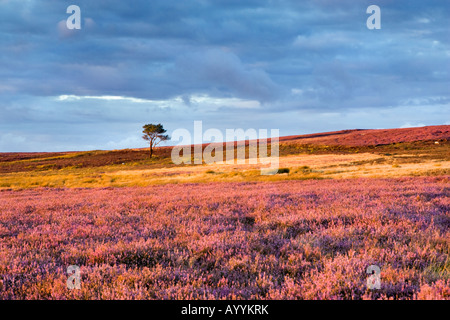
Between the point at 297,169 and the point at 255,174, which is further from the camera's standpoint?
the point at 297,169

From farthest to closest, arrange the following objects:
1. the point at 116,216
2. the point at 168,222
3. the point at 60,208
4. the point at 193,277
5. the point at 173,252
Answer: the point at 60,208
the point at 116,216
the point at 168,222
the point at 173,252
the point at 193,277

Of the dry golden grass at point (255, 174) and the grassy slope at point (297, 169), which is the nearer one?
the dry golden grass at point (255, 174)

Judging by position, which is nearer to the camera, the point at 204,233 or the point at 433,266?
the point at 433,266

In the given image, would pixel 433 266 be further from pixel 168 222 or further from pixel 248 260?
pixel 168 222

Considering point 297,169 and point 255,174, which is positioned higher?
point 297,169

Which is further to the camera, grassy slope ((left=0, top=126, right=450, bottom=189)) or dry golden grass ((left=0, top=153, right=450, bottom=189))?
grassy slope ((left=0, top=126, right=450, bottom=189))

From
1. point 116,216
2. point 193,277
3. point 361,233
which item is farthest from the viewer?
point 116,216
